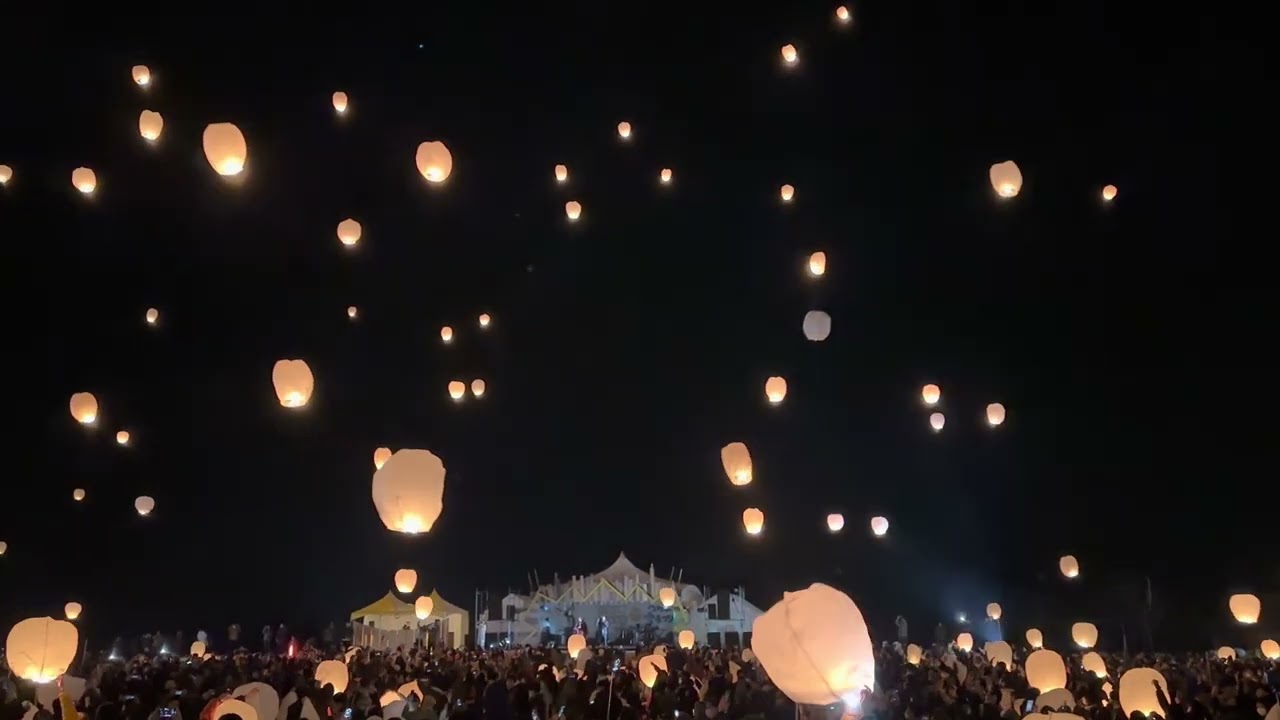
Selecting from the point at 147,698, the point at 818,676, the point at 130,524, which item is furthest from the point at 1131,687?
the point at 130,524

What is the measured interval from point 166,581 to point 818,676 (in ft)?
62.2

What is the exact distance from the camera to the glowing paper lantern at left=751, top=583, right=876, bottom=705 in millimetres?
4125

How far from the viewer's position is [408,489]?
597 cm

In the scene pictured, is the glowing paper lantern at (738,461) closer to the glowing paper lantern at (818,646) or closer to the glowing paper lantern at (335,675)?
the glowing paper lantern at (335,675)

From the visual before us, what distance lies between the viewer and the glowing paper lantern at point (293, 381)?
8.62m

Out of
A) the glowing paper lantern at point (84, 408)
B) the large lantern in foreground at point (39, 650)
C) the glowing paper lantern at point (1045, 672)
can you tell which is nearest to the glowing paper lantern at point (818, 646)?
the glowing paper lantern at point (1045, 672)

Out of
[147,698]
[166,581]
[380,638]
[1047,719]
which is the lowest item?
[1047,719]

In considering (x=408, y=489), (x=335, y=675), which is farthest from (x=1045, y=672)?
(x=335, y=675)

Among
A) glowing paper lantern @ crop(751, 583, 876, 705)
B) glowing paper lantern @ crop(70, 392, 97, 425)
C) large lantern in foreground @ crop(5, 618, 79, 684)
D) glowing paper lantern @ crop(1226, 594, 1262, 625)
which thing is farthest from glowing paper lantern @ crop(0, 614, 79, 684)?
glowing paper lantern @ crop(1226, 594, 1262, 625)

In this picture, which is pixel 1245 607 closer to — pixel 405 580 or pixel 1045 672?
pixel 1045 672

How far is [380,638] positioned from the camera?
2023cm

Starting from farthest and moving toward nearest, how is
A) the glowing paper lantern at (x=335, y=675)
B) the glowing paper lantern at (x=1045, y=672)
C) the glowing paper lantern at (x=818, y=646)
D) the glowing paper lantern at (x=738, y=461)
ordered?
the glowing paper lantern at (x=738, y=461)
the glowing paper lantern at (x=335, y=675)
the glowing paper lantern at (x=1045, y=672)
the glowing paper lantern at (x=818, y=646)

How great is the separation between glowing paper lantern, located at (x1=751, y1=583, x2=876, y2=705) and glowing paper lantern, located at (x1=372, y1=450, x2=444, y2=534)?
2.59 metres

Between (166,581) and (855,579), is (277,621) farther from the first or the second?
(855,579)
